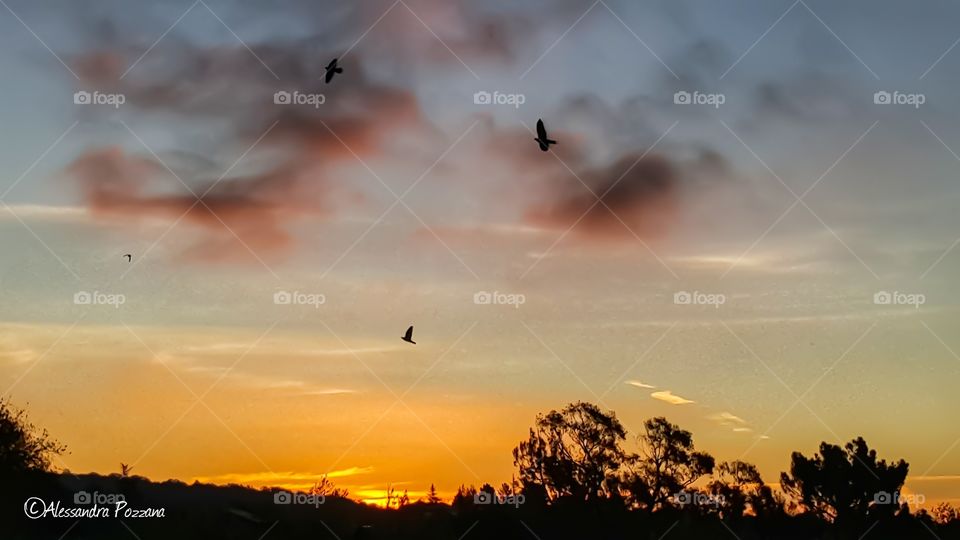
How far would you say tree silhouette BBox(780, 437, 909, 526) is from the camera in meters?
100

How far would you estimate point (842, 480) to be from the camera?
103 meters

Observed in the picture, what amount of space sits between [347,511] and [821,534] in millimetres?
48965

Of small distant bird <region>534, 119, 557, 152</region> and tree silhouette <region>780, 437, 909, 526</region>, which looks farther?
tree silhouette <region>780, 437, 909, 526</region>

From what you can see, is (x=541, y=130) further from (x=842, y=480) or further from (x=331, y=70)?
(x=842, y=480)

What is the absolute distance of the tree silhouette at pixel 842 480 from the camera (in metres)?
100

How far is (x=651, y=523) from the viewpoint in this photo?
88188 mm

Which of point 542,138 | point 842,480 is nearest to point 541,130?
point 542,138

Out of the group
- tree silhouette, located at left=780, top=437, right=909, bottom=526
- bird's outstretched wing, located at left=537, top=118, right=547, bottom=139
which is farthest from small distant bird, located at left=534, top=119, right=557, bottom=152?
tree silhouette, located at left=780, top=437, right=909, bottom=526

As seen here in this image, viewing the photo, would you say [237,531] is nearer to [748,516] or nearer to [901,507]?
[748,516]

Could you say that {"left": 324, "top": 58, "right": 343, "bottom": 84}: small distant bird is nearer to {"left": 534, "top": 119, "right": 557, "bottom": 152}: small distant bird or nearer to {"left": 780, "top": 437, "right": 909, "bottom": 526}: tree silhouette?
{"left": 534, "top": 119, "right": 557, "bottom": 152}: small distant bird

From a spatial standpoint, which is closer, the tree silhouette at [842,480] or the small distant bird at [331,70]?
the small distant bird at [331,70]

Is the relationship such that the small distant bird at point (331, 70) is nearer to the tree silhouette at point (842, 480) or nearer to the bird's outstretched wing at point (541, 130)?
the bird's outstretched wing at point (541, 130)

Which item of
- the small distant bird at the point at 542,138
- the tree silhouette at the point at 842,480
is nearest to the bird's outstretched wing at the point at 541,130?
the small distant bird at the point at 542,138

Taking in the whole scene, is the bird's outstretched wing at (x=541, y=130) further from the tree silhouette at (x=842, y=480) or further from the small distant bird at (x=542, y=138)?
the tree silhouette at (x=842, y=480)
